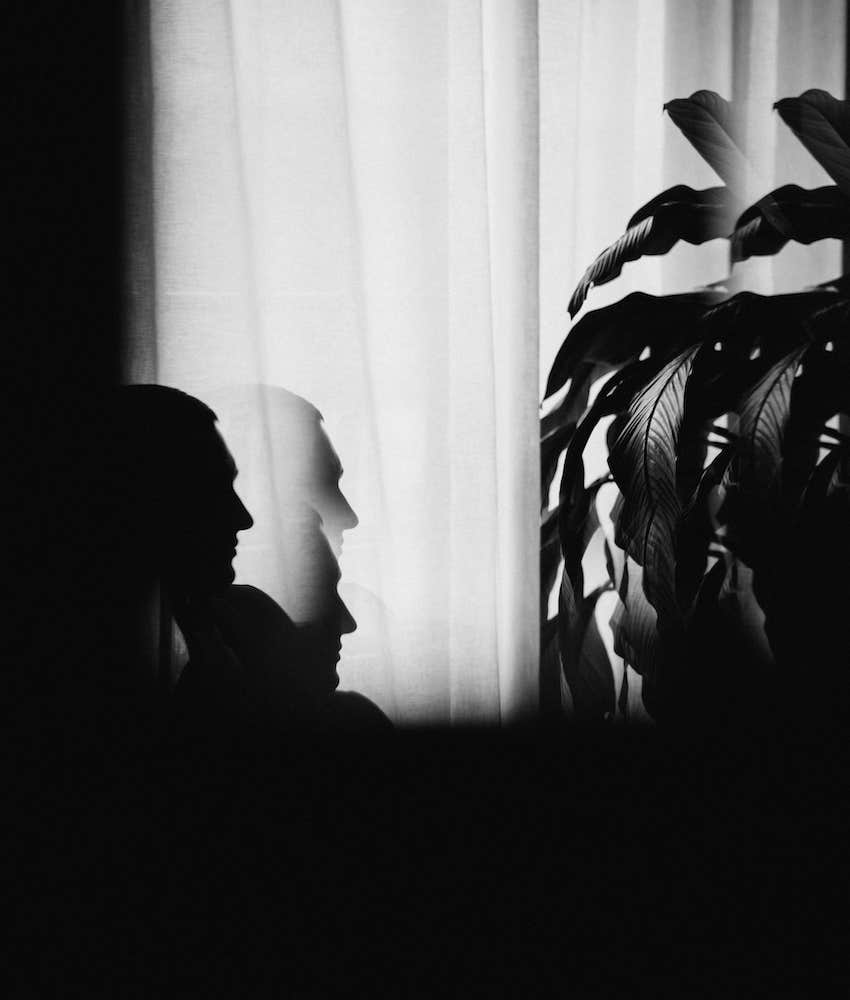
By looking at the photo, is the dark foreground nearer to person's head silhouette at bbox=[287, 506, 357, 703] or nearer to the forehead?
person's head silhouette at bbox=[287, 506, 357, 703]

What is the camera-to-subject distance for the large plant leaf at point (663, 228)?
2.99 ft

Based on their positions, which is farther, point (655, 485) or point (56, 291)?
point (56, 291)

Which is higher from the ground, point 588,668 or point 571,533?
point 571,533

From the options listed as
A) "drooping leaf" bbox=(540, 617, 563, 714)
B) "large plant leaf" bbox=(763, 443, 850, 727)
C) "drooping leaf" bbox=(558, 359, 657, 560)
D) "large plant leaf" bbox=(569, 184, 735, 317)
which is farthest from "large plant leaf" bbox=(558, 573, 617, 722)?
"large plant leaf" bbox=(569, 184, 735, 317)

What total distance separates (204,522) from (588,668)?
529mm

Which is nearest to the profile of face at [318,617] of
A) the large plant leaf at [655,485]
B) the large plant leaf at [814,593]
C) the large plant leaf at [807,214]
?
the large plant leaf at [655,485]

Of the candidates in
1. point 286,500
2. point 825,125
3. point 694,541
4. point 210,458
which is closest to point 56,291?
point 210,458

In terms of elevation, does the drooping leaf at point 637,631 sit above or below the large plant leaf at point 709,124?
below

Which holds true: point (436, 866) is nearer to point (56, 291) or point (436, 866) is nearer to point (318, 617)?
point (318, 617)

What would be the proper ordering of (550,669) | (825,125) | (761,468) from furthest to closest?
(550,669)
(825,125)
(761,468)

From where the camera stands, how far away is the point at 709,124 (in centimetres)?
95

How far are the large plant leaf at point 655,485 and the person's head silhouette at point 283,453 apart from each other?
1.25 feet

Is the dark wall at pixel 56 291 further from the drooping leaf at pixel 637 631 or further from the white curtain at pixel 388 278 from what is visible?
the drooping leaf at pixel 637 631

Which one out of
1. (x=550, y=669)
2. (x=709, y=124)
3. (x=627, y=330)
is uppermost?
Result: (x=709, y=124)
